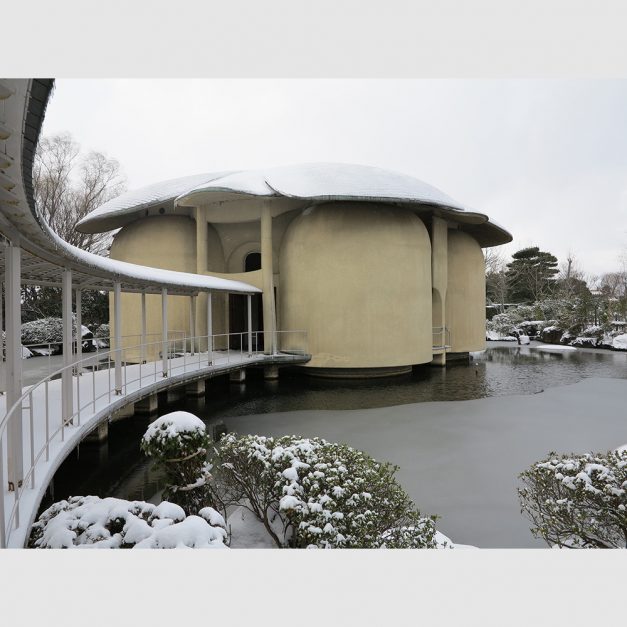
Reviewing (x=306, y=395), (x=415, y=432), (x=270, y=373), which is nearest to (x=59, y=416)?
(x=415, y=432)

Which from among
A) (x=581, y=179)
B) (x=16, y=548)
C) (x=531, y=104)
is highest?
(x=531, y=104)

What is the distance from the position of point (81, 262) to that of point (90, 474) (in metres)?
3.01

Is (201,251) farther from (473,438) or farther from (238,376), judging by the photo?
(473,438)

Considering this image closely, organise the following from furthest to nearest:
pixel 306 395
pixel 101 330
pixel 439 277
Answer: pixel 101 330
pixel 439 277
pixel 306 395

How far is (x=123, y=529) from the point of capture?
2570 mm

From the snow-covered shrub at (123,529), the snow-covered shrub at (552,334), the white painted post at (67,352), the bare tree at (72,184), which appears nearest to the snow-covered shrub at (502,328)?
the snow-covered shrub at (552,334)

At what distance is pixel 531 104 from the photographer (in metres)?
7.19

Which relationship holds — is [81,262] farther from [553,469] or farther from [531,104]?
[531,104]

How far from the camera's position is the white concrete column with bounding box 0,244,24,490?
3.17 metres

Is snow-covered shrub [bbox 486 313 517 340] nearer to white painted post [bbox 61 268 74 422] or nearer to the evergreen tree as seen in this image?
the evergreen tree

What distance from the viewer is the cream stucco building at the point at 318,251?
12305 millimetres

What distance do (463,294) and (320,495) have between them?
14.5 meters

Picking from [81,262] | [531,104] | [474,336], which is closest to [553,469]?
[81,262]

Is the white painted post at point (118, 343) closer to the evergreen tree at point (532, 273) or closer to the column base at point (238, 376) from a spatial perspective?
the column base at point (238, 376)
